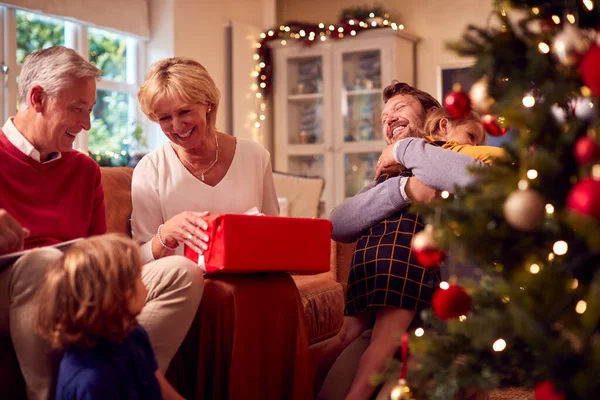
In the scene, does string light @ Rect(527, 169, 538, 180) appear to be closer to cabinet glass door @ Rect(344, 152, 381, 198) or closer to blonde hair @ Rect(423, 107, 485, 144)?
blonde hair @ Rect(423, 107, 485, 144)

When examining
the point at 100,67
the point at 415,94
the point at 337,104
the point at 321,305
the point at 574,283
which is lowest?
the point at 321,305

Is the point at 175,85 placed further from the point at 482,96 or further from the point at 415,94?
the point at 482,96

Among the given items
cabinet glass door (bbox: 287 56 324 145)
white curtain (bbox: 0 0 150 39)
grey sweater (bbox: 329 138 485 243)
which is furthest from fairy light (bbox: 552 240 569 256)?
cabinet glass door (bbox: 287 56 324 145)

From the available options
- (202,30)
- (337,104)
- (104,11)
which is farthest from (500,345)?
(337,104)

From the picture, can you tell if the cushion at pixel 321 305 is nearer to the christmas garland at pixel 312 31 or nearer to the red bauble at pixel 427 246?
the red bauble at pixel 427 246

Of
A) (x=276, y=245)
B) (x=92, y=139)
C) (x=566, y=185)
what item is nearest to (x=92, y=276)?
(x=276, y=245)

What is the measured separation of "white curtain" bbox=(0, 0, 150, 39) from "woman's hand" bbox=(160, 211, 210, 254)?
3.30 m

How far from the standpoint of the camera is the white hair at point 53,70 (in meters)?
2.22

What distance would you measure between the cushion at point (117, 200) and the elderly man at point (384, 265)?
2.44ft

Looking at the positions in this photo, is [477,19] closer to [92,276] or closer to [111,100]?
[111,100]

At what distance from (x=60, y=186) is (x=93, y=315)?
740mm

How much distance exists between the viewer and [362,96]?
22.5 ft

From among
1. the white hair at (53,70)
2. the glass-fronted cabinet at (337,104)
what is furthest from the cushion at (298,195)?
the white hair at (53,70)

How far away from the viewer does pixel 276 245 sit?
7.20 ft
